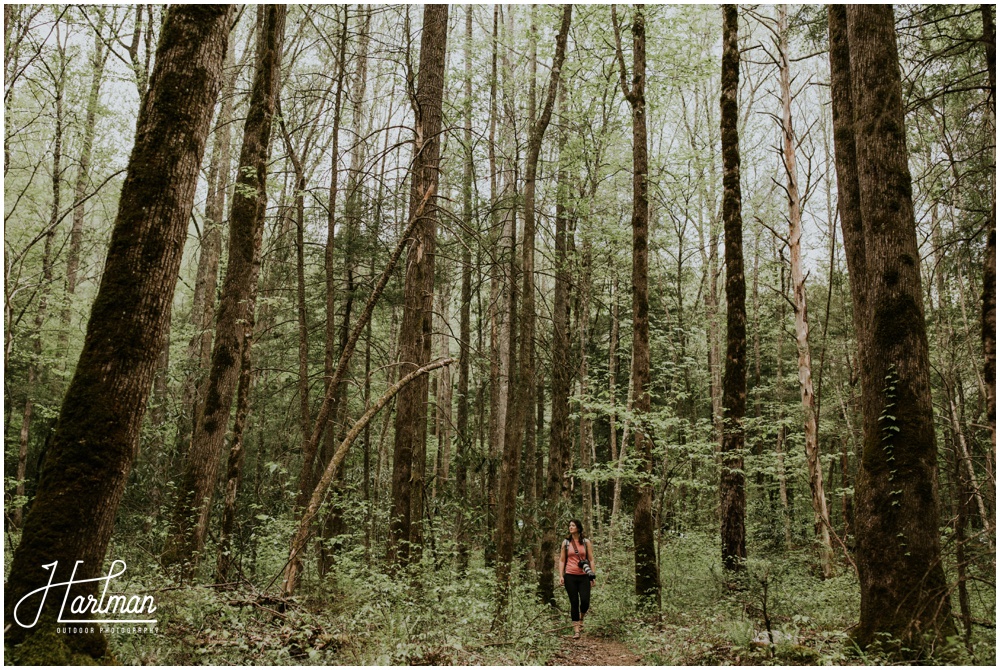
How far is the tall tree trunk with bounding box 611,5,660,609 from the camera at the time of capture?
10.3 meters

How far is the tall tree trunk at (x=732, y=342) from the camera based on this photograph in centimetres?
1003

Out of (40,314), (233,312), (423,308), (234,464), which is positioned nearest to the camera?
(234,464)

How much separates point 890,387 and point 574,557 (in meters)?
5.55

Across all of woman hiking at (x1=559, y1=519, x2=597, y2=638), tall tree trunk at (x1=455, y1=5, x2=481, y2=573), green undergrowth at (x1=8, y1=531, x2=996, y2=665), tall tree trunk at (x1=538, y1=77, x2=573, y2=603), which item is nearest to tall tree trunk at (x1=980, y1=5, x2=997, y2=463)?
green undergrowth at (x1=8, y1=531, x2=996, y2=665)

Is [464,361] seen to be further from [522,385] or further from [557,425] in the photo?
[522,385]

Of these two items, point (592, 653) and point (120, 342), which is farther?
point (592, 653)

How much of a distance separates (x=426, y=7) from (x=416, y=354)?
590 centimetres

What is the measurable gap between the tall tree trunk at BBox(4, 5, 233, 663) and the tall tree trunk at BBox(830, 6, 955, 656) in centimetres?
668

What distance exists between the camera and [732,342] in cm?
1046

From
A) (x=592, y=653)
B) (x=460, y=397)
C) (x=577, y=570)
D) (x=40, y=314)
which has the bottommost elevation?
(x=592, y=653)

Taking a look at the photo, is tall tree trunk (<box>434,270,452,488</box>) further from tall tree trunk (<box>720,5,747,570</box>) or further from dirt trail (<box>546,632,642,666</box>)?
tall tree trunk (<box>720,5,747,570</box>)

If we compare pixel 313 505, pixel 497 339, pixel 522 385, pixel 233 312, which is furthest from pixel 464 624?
pixel 497 339

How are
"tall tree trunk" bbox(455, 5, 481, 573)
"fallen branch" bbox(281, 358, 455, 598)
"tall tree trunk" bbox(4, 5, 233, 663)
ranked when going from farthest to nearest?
"tall tree trunk" bbox(455, 5, 481, 573), "fallen branch" bbox(281, 358, 455, 598), "tall tree trunk" bbox(4, 5, 233, 663)

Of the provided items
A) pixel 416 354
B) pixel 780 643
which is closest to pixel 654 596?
pixel 780 643
